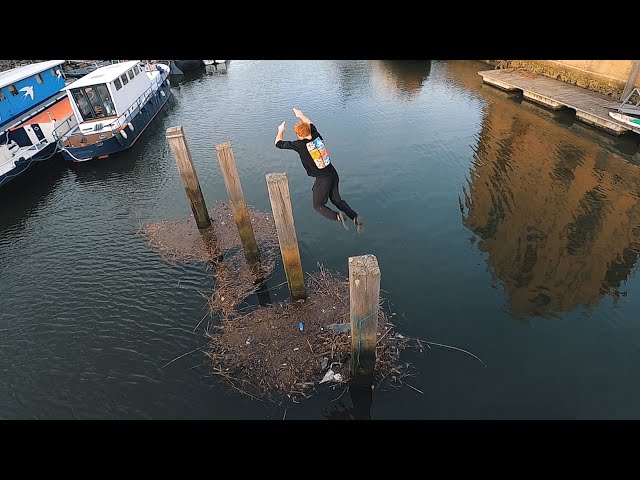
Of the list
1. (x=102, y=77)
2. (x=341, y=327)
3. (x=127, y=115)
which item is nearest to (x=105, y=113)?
(x=127, y=115)

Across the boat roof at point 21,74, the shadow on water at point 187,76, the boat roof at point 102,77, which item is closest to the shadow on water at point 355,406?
the boat roof at point 102,77

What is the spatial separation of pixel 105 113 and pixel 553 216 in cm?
2228

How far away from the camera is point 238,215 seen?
1069 centimetres

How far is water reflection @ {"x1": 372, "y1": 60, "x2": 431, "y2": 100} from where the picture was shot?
2763cm

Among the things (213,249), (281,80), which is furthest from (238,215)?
(281,80)

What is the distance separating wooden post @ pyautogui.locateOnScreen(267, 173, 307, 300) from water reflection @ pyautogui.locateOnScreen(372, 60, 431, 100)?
20.7 metres

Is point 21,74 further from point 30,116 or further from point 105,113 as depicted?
point 105,113

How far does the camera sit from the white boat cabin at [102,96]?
65.0ft

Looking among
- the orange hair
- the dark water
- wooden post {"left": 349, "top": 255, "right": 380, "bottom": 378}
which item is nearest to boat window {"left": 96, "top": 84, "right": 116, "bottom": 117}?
the dark water

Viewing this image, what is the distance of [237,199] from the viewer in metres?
10.4

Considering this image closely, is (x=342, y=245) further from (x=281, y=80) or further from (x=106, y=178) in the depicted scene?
(x=281, y=80)

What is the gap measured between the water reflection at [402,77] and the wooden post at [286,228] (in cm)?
2068

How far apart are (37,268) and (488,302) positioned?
1397 centimetres

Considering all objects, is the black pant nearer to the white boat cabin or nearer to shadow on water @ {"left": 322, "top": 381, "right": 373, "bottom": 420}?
shadow on water @ {"left": 322, "top": 381, "right": 373, "bottom": 420}
